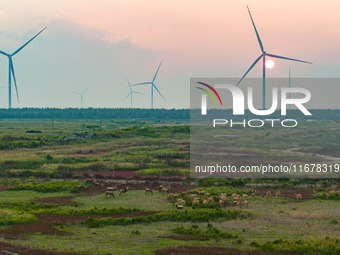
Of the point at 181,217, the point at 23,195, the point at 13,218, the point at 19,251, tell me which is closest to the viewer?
the point at 19,251

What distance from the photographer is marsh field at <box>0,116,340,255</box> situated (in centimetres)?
3250

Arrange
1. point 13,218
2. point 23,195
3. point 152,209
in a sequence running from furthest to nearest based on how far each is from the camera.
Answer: point 23,195, point 152,209, point 13,218

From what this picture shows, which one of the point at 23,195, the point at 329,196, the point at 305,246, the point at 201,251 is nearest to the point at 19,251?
the point at 201,251

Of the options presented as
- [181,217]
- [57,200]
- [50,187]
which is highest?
[50,187]

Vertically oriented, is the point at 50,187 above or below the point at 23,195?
above

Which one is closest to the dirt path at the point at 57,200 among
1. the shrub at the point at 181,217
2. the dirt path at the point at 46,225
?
the dirt path at the point at 46,225

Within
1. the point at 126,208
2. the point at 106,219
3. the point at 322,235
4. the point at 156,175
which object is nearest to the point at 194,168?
the point at 156,175

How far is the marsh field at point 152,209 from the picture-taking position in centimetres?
3250

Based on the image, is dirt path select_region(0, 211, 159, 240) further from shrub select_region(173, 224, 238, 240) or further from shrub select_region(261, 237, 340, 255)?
shrub select_region(261, 237, 340, 255)

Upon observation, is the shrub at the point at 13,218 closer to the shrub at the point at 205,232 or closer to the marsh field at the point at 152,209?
the marsh field at the point at 152,209

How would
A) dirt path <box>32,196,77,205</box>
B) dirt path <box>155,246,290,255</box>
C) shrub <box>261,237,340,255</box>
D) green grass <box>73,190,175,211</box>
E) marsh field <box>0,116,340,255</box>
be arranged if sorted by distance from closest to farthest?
dirt path <box>155,246,290,255</box> < shrub <box>261,237,340,255</box> < marsh field <box>0,116,340,255</box> < green grass <box>73,190,175,211</box> < dirt path <box>32,196,77,205</box>

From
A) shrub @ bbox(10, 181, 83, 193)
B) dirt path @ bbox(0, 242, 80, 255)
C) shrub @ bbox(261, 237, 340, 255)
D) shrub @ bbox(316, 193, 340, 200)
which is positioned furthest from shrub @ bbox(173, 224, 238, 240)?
shrub @ bbox(10, 181, 83, 193)

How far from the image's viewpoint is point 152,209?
151ft

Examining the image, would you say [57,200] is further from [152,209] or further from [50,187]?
[152,209]
